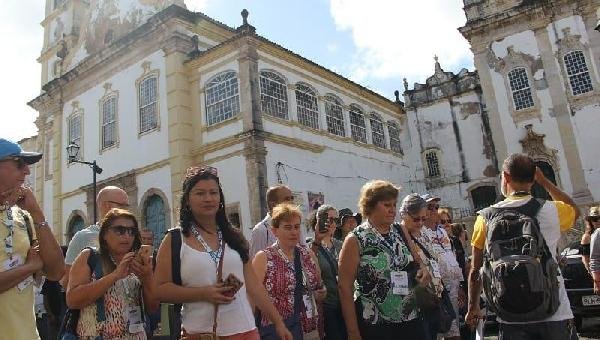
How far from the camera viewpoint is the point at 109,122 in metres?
20.5

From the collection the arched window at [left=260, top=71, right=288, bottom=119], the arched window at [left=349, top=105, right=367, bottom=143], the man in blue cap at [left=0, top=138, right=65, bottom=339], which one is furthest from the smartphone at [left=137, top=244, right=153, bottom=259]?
the arched window at [left=349, top=105, right=367, bottom=143]

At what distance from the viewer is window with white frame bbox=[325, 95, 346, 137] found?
1988cm

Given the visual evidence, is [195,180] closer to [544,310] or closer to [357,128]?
[544,310]

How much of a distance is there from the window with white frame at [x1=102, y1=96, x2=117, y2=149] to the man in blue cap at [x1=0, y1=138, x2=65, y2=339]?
60.5 ft

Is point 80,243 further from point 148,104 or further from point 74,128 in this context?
point 74,128

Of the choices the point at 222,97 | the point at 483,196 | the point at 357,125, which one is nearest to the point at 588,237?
the point at 222,97

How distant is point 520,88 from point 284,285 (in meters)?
19.7

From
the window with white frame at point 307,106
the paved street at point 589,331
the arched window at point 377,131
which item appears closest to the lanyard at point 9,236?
the paved street at point 589,331

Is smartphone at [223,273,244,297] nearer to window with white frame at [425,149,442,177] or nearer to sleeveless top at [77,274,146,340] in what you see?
sleeveless top at [77,274,146,340]

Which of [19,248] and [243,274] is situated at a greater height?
[19,248]

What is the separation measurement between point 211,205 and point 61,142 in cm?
2288

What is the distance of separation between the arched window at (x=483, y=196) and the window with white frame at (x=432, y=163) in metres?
2.29

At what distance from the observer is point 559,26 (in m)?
19.7

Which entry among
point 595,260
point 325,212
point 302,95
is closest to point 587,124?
point 302,95
